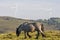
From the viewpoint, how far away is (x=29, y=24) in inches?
975

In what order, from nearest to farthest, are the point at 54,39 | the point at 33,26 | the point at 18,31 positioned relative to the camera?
the point at 54,39 → the point at 33,26 → the point at 18,31

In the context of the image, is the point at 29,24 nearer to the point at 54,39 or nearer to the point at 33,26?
the point at 33,26

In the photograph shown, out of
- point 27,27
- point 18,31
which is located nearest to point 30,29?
point 27,27

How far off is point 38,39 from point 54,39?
1.68m

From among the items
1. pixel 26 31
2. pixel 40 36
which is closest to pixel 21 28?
pixel 26 31

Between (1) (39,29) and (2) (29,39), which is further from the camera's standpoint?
(1) (39,29)

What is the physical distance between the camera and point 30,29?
24578 millimetres

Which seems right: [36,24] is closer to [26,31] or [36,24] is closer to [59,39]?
[26,31]

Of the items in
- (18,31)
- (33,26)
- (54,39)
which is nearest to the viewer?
(54,39)

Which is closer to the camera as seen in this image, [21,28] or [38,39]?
[38,39]

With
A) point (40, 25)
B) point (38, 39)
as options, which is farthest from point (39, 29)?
point (38, 39)

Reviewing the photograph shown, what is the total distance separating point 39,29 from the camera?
24906 millimetres

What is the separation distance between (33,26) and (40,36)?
5.81 ft

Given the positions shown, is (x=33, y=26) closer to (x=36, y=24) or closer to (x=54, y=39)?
(x=36, y=24)
